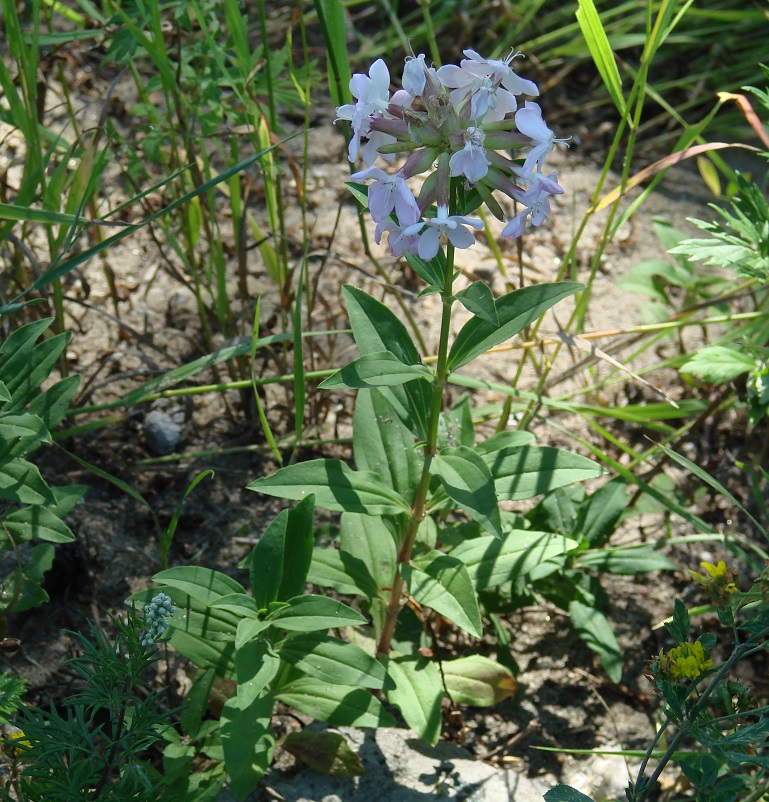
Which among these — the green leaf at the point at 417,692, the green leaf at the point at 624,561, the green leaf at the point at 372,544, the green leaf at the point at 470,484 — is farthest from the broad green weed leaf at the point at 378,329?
the green leaf at the point at 624,561

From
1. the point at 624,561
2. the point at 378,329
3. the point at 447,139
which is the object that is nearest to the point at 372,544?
the point at 378,329

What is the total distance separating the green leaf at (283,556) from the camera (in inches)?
75.6

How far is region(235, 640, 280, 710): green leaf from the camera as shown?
1.77m

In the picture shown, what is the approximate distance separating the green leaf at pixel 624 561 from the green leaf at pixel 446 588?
1.77 ft

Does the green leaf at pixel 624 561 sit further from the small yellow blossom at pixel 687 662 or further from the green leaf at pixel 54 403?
the green leaf at pixel 54 403

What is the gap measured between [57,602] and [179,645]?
54cm

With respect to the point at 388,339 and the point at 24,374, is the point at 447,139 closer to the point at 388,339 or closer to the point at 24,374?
the point at 388,339

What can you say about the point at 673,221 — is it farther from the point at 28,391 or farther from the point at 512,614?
the point at 28,391

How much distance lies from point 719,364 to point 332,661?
53.6 inches

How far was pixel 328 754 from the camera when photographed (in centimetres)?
205

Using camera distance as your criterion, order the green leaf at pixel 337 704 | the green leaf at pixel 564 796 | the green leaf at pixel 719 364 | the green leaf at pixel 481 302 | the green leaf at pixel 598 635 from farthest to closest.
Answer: the green leaf at pixel 719 364
the green leaf at pixel 598 635
the green leaf at pixel 337 704
the green leaf at pixel 481 302
the green leaf at pixel 564 796

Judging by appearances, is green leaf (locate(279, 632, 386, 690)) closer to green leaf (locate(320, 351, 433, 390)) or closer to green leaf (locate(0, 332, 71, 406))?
green leaf (locate(320, 351, 433, 390))

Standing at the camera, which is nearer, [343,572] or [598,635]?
[343,572]

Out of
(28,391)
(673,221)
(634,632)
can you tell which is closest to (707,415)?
(634,632)
